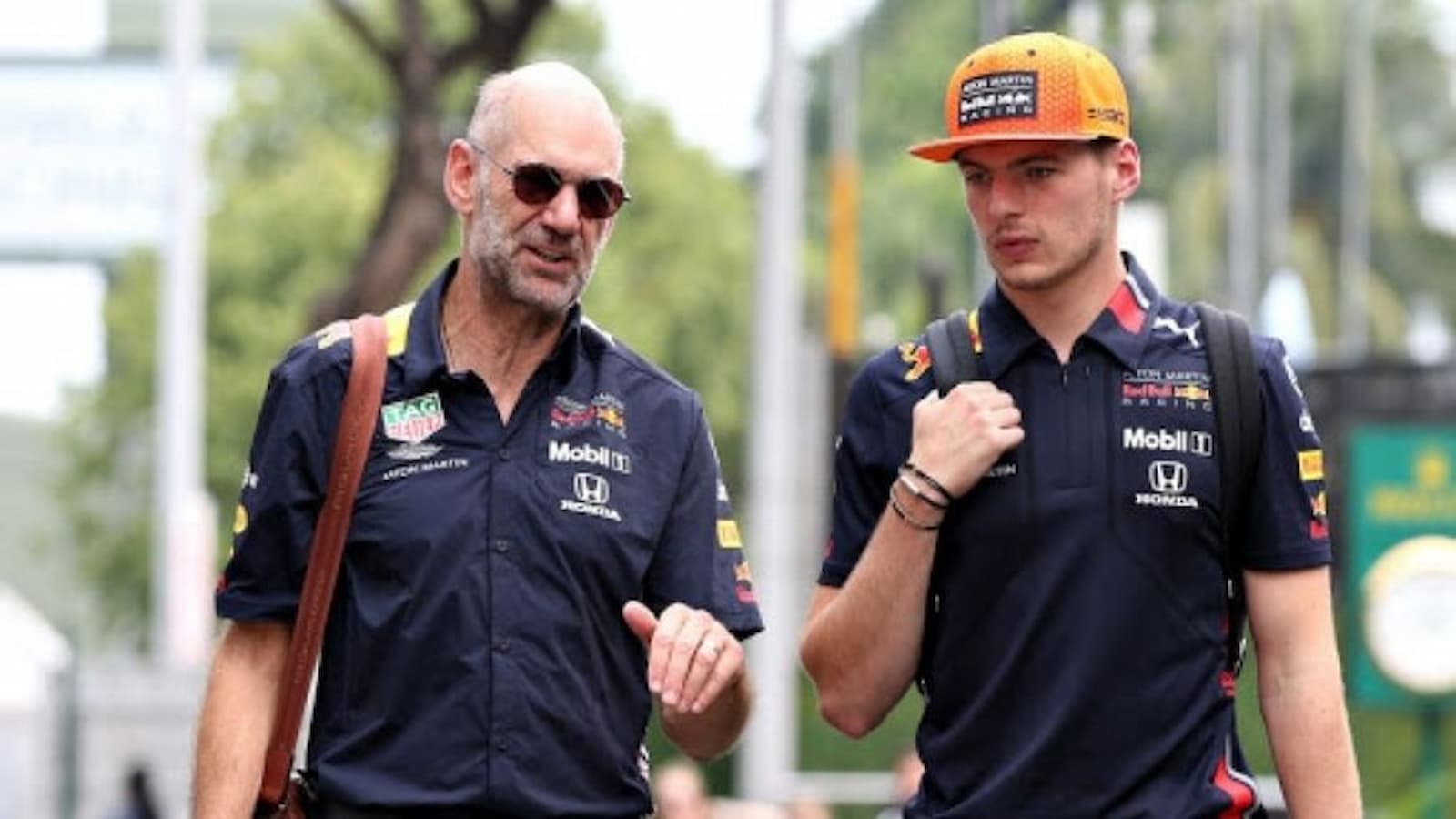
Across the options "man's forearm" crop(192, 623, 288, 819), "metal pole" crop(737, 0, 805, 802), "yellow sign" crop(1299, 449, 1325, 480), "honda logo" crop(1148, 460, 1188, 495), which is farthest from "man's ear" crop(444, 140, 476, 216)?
"metal pole" crop(737, 0, 805, 802)

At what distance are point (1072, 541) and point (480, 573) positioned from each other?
0.94 metres

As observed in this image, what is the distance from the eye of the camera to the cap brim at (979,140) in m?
7.49

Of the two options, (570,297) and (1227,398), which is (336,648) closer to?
(570,297)

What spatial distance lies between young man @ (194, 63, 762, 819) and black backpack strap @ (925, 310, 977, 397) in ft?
1.55

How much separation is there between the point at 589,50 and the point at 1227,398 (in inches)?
2635

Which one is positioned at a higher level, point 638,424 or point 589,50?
point 589,50

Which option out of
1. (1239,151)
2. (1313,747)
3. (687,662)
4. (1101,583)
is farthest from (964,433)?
(1239,151)

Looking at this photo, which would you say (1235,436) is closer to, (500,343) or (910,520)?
(910,520)

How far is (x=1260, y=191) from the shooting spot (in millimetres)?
44719

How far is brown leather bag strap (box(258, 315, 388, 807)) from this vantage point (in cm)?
768

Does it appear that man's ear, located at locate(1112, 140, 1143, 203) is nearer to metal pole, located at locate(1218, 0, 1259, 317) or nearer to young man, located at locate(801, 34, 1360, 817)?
young man, located at locate(801, 34, 1360, 817)

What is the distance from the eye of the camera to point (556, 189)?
772 cm

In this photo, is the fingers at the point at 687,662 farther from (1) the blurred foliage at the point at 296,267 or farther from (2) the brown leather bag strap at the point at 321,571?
(1) the blurred foliage at the point at 296,267

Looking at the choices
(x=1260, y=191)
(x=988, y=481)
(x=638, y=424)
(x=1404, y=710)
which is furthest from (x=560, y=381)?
(x=1260, y=191)
